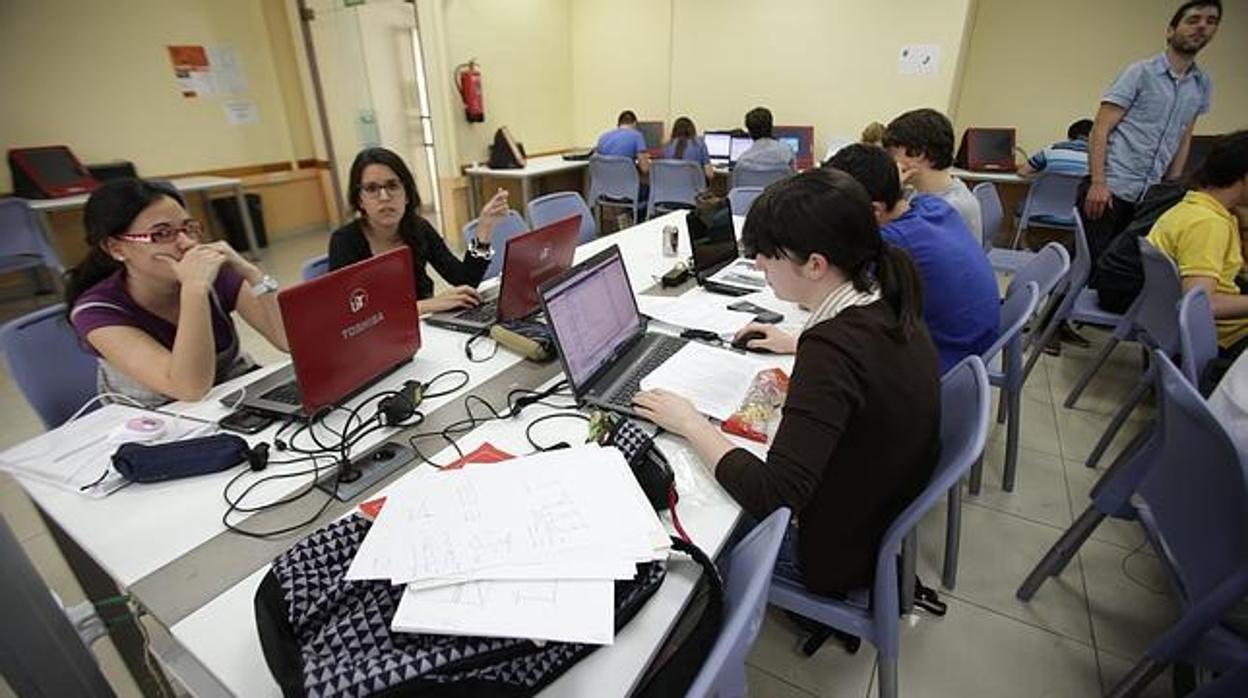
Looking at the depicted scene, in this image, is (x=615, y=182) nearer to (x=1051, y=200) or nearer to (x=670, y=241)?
(x=670, y=241)

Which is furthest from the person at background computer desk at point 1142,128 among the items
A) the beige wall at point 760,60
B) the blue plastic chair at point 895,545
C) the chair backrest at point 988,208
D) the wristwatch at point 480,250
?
the wristwatch at point 480,250

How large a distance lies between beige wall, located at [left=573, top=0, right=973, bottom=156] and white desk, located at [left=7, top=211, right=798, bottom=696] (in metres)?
4.92

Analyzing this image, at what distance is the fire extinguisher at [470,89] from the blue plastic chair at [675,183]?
1.73 metres

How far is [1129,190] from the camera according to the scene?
10.3 ft

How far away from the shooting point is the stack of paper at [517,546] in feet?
2.32

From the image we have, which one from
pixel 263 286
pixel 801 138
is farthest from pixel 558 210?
pixel 801 138

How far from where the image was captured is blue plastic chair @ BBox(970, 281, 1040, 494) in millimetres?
1663

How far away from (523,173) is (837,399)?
4.71 meters

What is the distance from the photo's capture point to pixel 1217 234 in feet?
6.34

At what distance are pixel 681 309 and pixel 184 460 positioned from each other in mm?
1306

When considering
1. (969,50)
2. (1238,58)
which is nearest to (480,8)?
(969,50)

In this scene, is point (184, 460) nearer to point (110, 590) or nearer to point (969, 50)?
point (110, 590)

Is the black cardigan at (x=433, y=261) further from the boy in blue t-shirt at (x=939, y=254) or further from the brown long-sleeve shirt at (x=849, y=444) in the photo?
the brown long-sleeve shirt at (x=849, y=444)

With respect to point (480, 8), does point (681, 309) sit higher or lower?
lower
